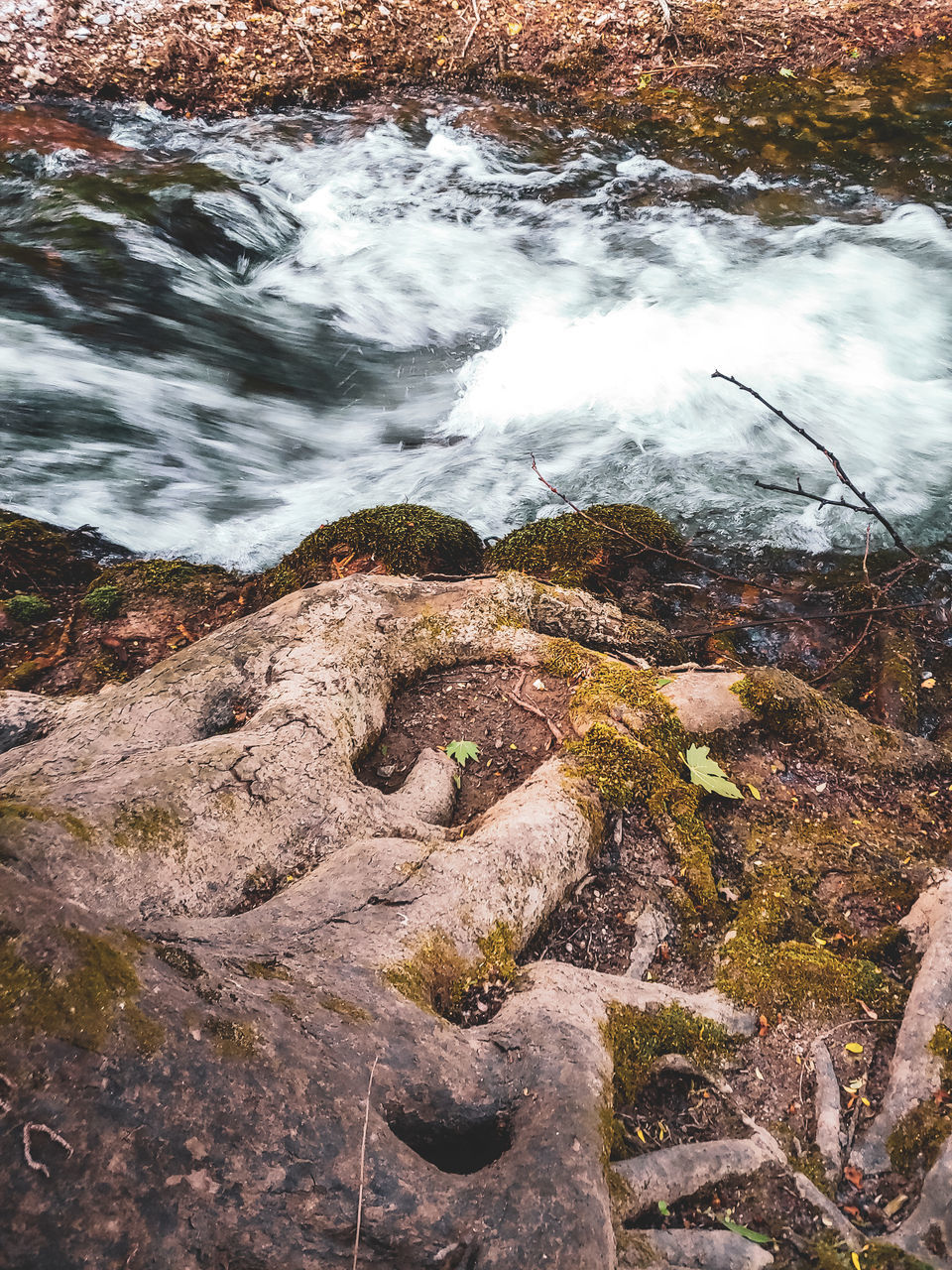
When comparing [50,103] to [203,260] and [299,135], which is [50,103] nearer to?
[299,135]

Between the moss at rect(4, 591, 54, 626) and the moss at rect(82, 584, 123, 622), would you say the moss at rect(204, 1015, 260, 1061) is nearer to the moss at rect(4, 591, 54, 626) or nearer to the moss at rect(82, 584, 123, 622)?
the moss at rect(82, 584, 123, 622)

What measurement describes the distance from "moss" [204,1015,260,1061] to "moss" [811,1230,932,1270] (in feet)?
5.69

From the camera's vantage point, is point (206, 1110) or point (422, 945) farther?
point (422, 945)

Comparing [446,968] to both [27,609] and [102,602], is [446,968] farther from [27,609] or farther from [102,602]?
[27,609]

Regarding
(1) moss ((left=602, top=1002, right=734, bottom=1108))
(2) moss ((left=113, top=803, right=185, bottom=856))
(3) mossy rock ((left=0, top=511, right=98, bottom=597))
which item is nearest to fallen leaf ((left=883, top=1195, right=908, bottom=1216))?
(1) moss ((left=602, top=1002, right=734, bottom=1108))

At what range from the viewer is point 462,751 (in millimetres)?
3617

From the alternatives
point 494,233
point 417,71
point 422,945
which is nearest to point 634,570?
point 422,945

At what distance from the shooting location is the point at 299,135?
10688 millimetres

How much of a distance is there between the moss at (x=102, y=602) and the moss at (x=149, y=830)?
3.22 metres

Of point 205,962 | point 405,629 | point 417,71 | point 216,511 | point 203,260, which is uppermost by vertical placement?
point 417,71

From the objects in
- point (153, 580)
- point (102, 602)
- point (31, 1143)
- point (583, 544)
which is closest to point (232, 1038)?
point (31, 1143)

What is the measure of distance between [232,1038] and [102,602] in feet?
14.7

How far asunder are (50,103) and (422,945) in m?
13.2

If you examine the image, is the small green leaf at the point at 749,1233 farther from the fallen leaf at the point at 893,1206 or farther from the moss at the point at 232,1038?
the moss at the point at 232,1038
